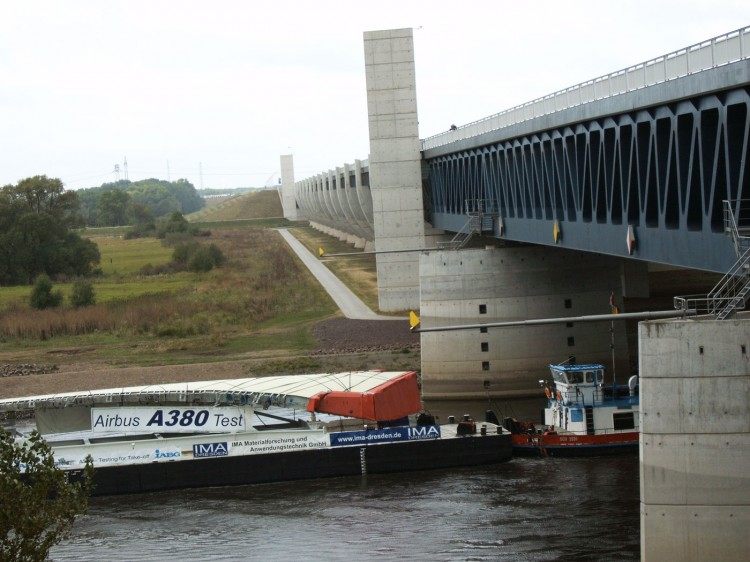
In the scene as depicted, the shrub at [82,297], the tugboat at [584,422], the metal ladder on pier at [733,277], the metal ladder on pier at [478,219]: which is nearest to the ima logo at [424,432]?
the tugboat at [584,422]

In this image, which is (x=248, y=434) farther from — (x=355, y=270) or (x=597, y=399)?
(x=355, y=270)

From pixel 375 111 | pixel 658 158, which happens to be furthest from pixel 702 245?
pixel 375 111

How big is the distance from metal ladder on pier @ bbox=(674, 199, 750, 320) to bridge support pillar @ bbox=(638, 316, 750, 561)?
0.61m

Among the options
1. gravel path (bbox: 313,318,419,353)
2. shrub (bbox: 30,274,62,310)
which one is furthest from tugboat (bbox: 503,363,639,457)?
shrub (bbox: 30,274,62,310)

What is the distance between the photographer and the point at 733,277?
1118 inches

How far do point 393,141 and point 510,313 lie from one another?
2130 centimetres

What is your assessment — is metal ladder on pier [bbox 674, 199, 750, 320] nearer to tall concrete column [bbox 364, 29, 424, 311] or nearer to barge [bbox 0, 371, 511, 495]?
barge [bbox 0, 371, 511, 495]

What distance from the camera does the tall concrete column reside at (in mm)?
79375

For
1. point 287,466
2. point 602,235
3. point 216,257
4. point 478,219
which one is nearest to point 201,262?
point 216,257

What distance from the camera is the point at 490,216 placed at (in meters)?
62.0

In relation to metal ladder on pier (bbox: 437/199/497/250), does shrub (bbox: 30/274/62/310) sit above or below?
below

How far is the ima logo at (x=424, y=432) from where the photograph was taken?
144 ft

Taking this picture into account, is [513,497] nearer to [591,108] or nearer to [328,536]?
[328,536]

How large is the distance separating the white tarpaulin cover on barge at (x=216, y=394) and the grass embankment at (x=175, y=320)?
73.0 ft
